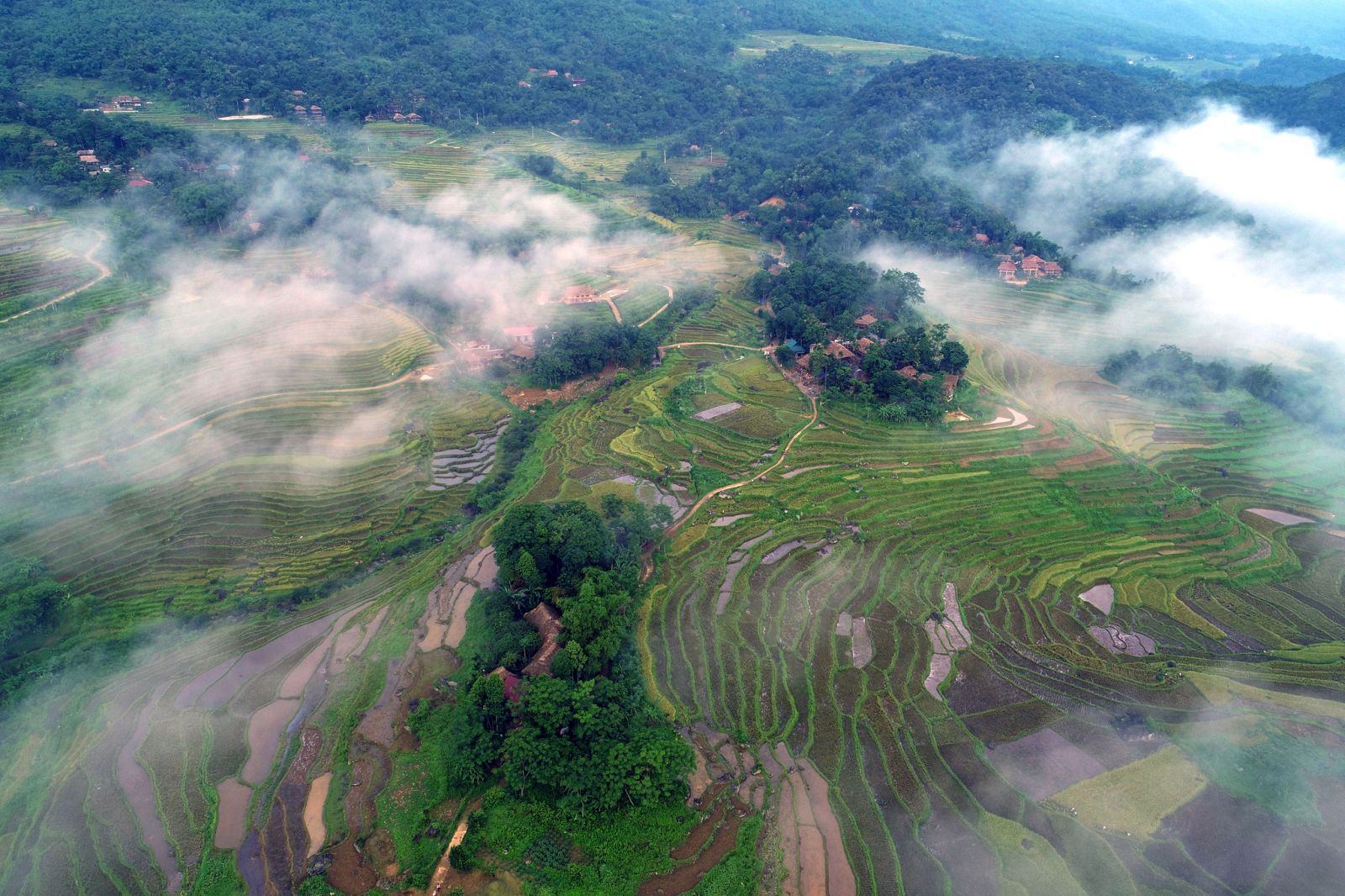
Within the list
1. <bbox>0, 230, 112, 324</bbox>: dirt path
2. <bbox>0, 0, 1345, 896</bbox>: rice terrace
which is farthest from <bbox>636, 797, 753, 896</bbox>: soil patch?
<bbox>0, 230, 112, 324</bbox>: dirt path

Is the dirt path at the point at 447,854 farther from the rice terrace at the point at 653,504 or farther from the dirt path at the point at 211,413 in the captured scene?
the dirt path at the point at 211,413

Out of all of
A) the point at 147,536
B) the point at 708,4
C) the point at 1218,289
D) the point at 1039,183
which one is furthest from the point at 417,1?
the point at 1218,289

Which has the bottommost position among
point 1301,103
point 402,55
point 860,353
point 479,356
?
point 479,356

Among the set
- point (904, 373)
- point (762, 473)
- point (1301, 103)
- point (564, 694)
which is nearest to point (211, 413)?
point (564, 694)

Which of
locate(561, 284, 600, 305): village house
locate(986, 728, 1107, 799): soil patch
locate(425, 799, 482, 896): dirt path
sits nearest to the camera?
locate(425, 799, 482, 896): dirt path

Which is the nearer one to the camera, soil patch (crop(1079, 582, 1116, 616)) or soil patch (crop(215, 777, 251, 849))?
soil patch (crop(215, 777, 251, 849))

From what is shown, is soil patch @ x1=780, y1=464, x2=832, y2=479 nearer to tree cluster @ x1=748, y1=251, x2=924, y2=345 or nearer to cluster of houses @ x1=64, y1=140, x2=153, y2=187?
tree cluster @ x1=748, y1=251, x2=924, y2=345

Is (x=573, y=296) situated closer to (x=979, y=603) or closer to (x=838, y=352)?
(x=838, y=352)
